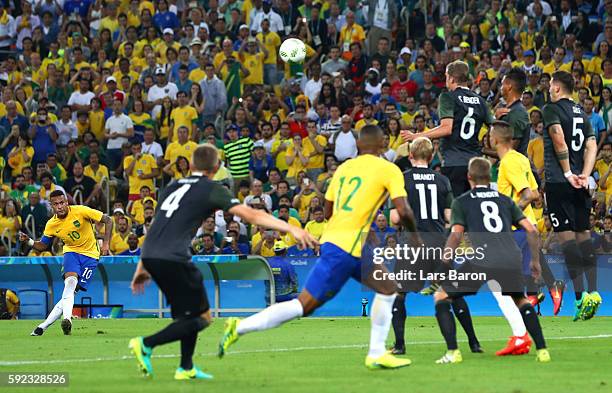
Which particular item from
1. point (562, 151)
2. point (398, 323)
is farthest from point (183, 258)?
point (562, 151)

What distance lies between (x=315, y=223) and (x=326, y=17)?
8.37 meters

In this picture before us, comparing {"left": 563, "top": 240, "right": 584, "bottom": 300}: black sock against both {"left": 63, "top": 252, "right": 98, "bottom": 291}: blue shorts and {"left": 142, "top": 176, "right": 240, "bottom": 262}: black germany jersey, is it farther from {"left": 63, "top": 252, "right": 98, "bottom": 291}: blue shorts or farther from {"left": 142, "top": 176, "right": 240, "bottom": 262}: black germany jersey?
{"left": 63, "top": 252, "right": 98, "bottom": 291}: blue shorts

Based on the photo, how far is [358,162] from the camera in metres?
10.4

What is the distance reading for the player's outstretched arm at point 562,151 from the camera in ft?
47.3

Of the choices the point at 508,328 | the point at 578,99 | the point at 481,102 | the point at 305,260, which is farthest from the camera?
the point at 578,99

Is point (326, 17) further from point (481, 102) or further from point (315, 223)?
point (481, 102)

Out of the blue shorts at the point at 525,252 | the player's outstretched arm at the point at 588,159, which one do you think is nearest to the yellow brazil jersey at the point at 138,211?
the blue shorts at the point at 525,252

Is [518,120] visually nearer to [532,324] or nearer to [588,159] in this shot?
[588,159]

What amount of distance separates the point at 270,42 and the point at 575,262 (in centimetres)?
1502

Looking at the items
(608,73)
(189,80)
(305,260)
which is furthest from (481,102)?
(189,80)

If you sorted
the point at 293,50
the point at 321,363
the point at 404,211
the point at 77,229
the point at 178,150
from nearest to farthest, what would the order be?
the point at 404,211 < the point at 321,363 < the point at 77,229 < the point at 178,150 < the point at 293,50

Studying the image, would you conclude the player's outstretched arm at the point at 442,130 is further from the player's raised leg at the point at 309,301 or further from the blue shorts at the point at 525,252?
the player's raised leg at the point at 309,301

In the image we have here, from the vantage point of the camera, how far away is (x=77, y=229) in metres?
17.5

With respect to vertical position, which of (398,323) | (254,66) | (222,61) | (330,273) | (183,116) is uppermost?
(222,61)
